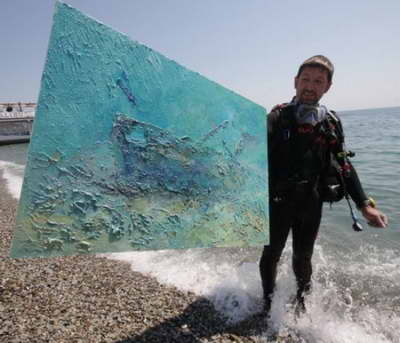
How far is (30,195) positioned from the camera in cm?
158

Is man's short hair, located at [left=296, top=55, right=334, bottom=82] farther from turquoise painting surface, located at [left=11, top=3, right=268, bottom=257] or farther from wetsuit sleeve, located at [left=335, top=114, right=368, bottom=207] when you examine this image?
wetsuit sleeve, located at [left=335, top=114, right=368, bottom=207]

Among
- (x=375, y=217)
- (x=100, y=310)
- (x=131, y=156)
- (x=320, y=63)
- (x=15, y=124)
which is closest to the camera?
(x=131, y=156)

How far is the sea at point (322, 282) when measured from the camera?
117 inches

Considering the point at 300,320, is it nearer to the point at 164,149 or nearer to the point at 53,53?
the point at 164,149

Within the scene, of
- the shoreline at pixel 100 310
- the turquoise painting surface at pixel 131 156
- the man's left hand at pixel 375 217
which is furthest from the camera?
the shoreline at pixel 100 310

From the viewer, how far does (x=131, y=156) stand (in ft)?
6.08

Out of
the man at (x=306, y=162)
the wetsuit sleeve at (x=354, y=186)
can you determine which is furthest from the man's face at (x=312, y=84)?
the wetsuit sleeve at (x=354, y=186)

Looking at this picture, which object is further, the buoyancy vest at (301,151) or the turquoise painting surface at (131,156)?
the buoyancy vest at (301,151)

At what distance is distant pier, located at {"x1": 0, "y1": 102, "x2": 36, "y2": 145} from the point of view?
3058 centimetres

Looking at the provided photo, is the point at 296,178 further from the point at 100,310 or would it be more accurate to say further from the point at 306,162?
the point at 100,310

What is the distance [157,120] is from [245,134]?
29.0 inches

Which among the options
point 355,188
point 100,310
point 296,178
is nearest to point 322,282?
point 355,188

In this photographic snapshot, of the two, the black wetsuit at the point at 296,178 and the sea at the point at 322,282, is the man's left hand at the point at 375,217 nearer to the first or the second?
the black wetsuit at the point at 296,178

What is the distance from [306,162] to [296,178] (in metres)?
0.15
